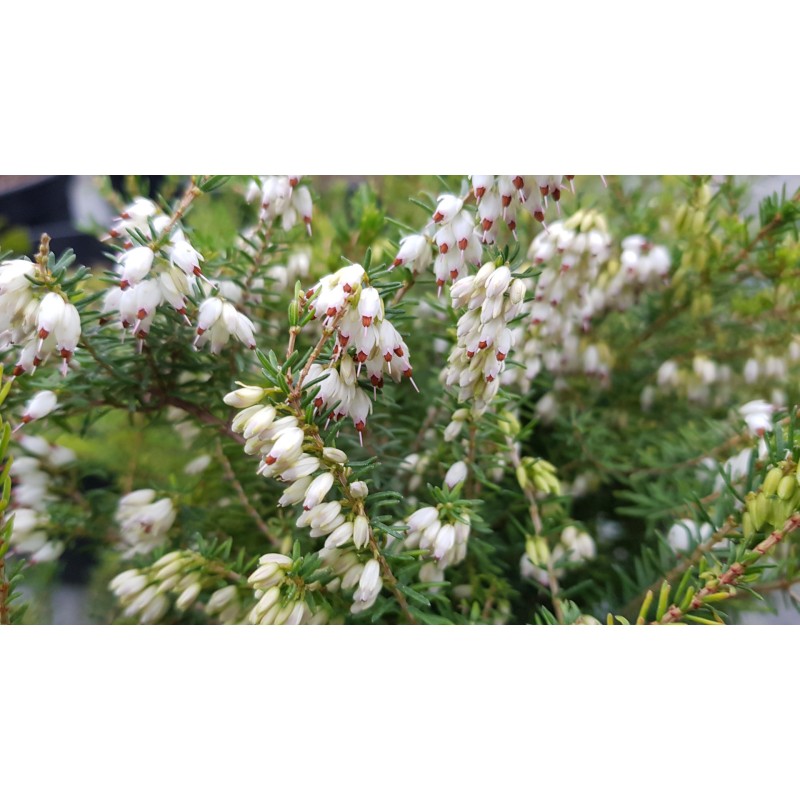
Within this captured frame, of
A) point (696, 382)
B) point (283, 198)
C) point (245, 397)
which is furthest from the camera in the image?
point (696, 382)

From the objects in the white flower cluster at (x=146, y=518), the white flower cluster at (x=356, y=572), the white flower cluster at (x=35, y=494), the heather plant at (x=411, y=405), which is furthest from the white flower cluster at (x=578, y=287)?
the white flower cluster at (x=35, y=494)

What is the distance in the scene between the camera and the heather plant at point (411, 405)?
574 mm

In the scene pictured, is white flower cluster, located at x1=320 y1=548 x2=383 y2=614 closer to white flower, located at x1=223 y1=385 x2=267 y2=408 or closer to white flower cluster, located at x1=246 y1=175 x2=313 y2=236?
white flower, located at x1=223 y1=385 x2=267 y2=408

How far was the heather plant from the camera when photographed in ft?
1.88

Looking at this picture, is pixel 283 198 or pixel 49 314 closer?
pixel 49 314

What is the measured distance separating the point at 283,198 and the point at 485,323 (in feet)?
1.03

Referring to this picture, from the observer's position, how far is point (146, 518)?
0.79 meters

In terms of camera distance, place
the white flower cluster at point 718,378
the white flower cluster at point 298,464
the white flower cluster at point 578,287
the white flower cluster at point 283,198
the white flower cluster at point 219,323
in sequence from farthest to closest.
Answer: the white flower cluster at point 718,378 → the white flower cluster at point 578,287 → the white flower cluster at point 283,198 → the white flower cluster at point 219,323 → the white flower cluster at point 298,464

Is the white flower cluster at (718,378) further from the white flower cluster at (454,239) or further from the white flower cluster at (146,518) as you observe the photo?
the white flower cluster at (146,518)

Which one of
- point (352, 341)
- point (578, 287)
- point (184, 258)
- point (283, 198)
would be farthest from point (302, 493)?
point (578, 287)

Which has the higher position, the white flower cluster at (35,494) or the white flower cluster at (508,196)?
the white flower cluster at (508,196)

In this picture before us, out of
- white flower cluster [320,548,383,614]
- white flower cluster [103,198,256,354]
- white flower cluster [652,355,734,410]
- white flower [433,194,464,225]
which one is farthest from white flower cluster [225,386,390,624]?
white flower cluster [652,355,734,410]

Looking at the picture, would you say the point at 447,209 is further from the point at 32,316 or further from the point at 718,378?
the point at 718,378
